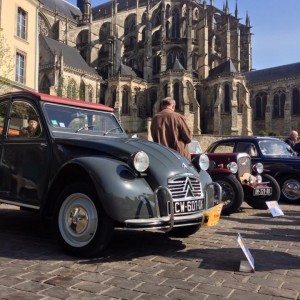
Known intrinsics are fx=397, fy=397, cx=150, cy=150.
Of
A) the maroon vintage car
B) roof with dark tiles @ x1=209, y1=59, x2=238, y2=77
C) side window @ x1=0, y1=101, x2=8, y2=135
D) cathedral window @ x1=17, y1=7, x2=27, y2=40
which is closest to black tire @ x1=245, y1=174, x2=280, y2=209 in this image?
the maroon vintage car

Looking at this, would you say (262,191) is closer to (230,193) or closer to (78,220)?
(230,193)

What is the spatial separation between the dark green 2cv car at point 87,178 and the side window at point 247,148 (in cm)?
534

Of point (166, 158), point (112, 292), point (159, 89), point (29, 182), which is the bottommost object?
point (112, 292)

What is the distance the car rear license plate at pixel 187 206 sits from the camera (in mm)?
4129

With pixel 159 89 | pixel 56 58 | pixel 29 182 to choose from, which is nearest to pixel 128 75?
pixel 159 89

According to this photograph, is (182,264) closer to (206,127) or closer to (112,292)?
(112,292)

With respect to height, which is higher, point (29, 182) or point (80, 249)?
point (29, 182)

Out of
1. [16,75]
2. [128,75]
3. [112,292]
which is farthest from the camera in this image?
[128,75]

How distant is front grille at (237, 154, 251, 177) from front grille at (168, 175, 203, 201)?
4126 millimetres

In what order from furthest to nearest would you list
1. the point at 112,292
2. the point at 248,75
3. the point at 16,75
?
1. the point at 248,75
2. the point at 16,75
3. the point at 112,292

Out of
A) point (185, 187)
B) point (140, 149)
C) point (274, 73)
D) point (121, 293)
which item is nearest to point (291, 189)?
point (185, 187)

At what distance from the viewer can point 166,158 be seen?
447cm

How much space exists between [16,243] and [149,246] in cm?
157

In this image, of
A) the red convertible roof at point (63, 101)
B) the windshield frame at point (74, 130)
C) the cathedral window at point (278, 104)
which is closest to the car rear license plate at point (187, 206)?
the windshield frame at point (74, 130)
